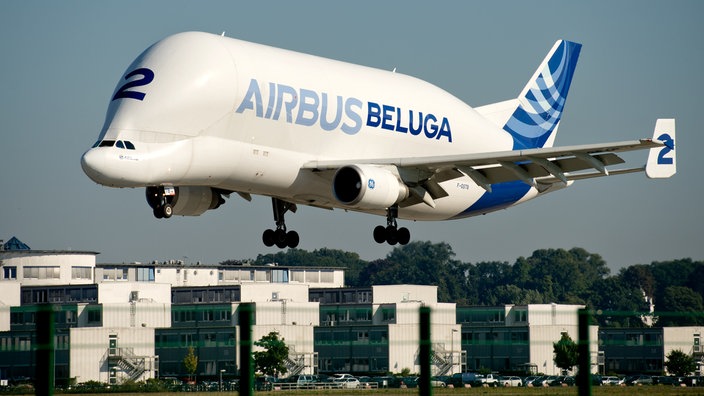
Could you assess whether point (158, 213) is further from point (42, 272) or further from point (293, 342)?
point (42, 272)

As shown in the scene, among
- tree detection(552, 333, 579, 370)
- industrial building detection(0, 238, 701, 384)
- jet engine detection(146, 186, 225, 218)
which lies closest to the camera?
industrial building detection(0, 238, 701, 384)

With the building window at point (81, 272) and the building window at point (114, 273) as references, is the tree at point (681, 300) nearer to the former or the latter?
the building window at point (114, 273)

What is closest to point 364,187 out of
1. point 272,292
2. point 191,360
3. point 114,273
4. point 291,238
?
point 291,238

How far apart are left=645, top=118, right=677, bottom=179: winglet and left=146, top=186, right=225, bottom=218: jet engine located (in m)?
15.7

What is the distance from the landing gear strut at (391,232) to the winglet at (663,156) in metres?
9.23

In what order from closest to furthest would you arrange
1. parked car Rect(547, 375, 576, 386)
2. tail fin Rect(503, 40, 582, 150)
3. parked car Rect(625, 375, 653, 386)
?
parked car Rect(547, 375, 576, 386) → parked car Rect(625, 375, 653, 386) → tail fin Rect(503, 40, 582, 150)

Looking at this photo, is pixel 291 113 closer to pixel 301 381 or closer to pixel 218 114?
pixel 218 114

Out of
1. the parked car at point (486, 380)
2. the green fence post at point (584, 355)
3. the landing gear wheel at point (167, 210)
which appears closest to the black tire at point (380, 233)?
the landing gear wheel at point (167, 210)

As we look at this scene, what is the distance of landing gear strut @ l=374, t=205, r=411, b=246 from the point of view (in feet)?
161

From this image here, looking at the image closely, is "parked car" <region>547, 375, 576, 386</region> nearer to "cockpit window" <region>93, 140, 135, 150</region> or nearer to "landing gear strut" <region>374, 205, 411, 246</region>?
"cockpit window" <region>93, 140, 135, 150</region>

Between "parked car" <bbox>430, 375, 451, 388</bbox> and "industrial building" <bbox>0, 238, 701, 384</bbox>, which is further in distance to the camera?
"parked car" <bbox>430, 375, 451, 388</bbox>

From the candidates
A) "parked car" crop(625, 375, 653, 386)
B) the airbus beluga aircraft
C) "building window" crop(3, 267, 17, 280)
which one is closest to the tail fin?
the airbus beluga aircraft

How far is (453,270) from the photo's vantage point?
545 ft

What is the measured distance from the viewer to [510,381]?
27.4 m
